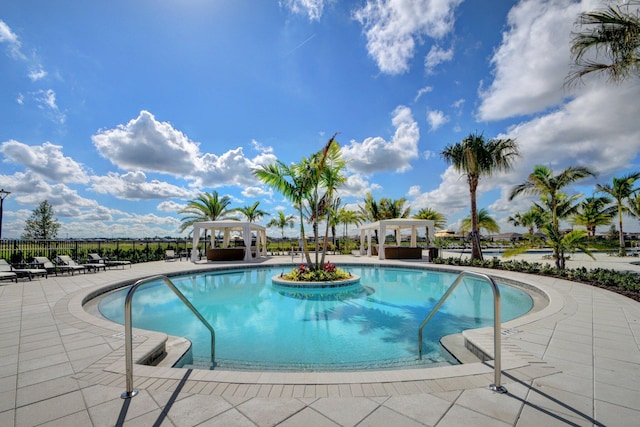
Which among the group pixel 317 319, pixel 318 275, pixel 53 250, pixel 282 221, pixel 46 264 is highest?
pixel 282 221

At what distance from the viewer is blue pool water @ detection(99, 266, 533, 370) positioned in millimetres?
4324

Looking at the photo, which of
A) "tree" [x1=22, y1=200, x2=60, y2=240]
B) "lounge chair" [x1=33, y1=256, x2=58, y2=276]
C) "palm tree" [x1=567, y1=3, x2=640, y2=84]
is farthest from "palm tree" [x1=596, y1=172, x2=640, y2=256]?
"tree" [x1=22, y1=200, x2=60, y2=240]

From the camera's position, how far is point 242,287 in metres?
10.7

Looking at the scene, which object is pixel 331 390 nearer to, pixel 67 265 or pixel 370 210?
pixel 67 265

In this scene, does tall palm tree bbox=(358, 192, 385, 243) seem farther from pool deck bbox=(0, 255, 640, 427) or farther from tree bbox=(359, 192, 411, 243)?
pool deck bbox=(0, 255, 640, 427)

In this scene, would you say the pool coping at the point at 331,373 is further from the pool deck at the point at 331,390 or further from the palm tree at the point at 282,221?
the palm tree at the point at 282,221

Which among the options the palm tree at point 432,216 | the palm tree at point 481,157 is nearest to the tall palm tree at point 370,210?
the palm tree at point 432,216

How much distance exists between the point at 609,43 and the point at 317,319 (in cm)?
1035

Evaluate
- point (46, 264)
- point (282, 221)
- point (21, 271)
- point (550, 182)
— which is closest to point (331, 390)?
point (21, 271)

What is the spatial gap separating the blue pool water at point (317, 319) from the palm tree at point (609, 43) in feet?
21.7

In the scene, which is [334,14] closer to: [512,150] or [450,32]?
[450,32]

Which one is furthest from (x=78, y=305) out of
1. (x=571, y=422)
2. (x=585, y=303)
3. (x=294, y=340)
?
(x=585, y=303)

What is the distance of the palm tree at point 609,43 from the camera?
273 inches

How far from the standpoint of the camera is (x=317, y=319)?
6.49 metres
